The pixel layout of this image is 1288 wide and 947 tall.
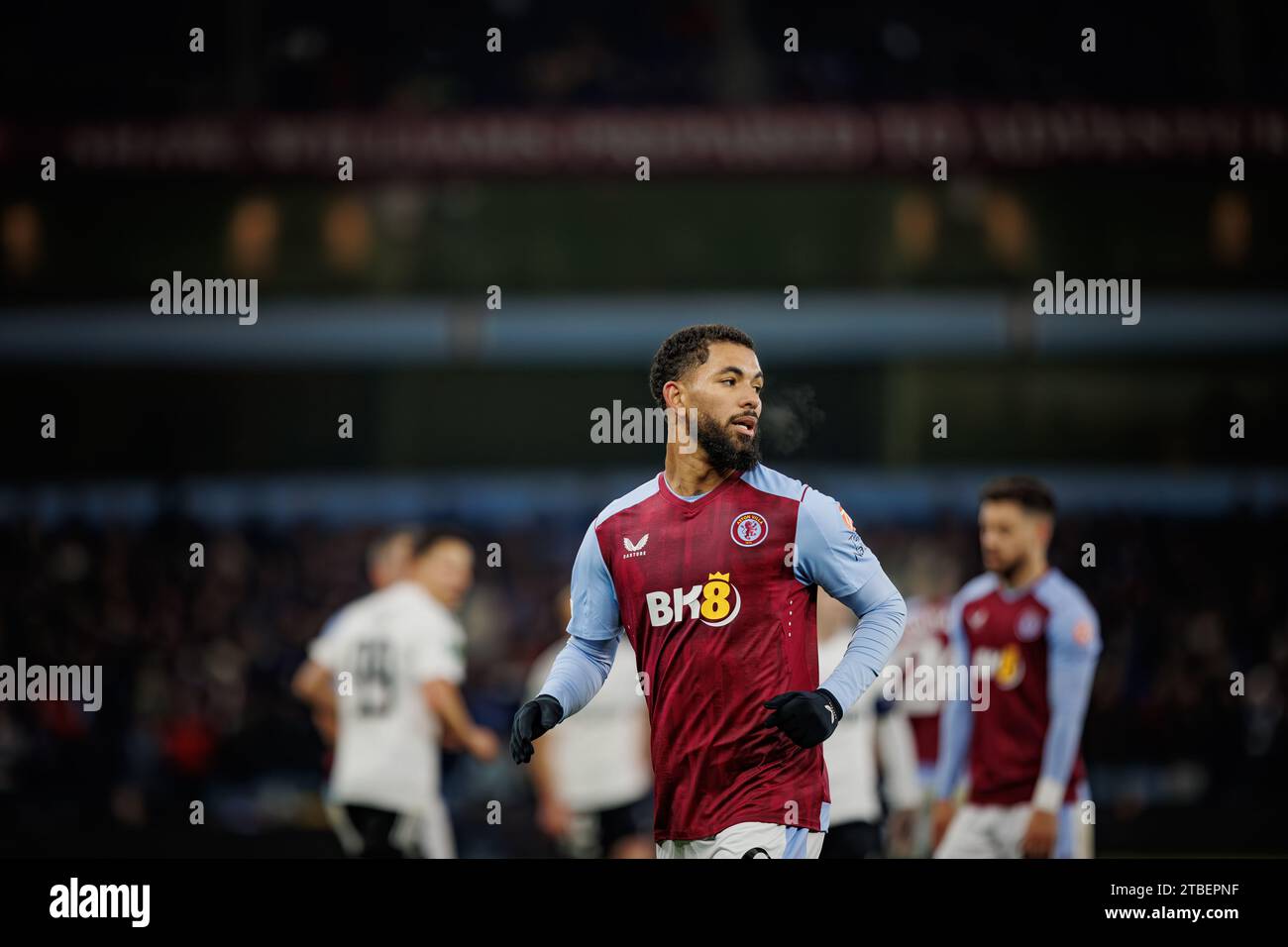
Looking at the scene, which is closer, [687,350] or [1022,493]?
[687,350]

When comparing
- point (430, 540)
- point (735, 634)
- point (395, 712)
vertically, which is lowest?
point (395, 712)

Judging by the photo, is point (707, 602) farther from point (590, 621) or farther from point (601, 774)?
point (601, 774)

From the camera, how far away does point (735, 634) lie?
15.8 feet

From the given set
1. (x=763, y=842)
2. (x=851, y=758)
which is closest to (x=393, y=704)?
(x=851, y=758)

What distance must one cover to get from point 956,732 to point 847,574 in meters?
2.57

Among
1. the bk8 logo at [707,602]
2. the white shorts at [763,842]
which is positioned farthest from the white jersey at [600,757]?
the white shorts at [763,842]

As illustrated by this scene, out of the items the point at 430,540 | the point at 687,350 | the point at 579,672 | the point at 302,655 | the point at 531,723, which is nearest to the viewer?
the point at 531,723

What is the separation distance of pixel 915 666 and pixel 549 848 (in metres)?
3.23

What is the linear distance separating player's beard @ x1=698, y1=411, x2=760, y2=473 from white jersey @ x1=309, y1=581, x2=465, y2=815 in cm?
309

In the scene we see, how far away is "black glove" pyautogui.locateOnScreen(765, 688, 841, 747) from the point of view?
A: 445cm

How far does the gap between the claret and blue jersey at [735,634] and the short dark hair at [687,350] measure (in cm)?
43

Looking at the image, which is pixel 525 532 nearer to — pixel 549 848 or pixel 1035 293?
pixel 549 848
